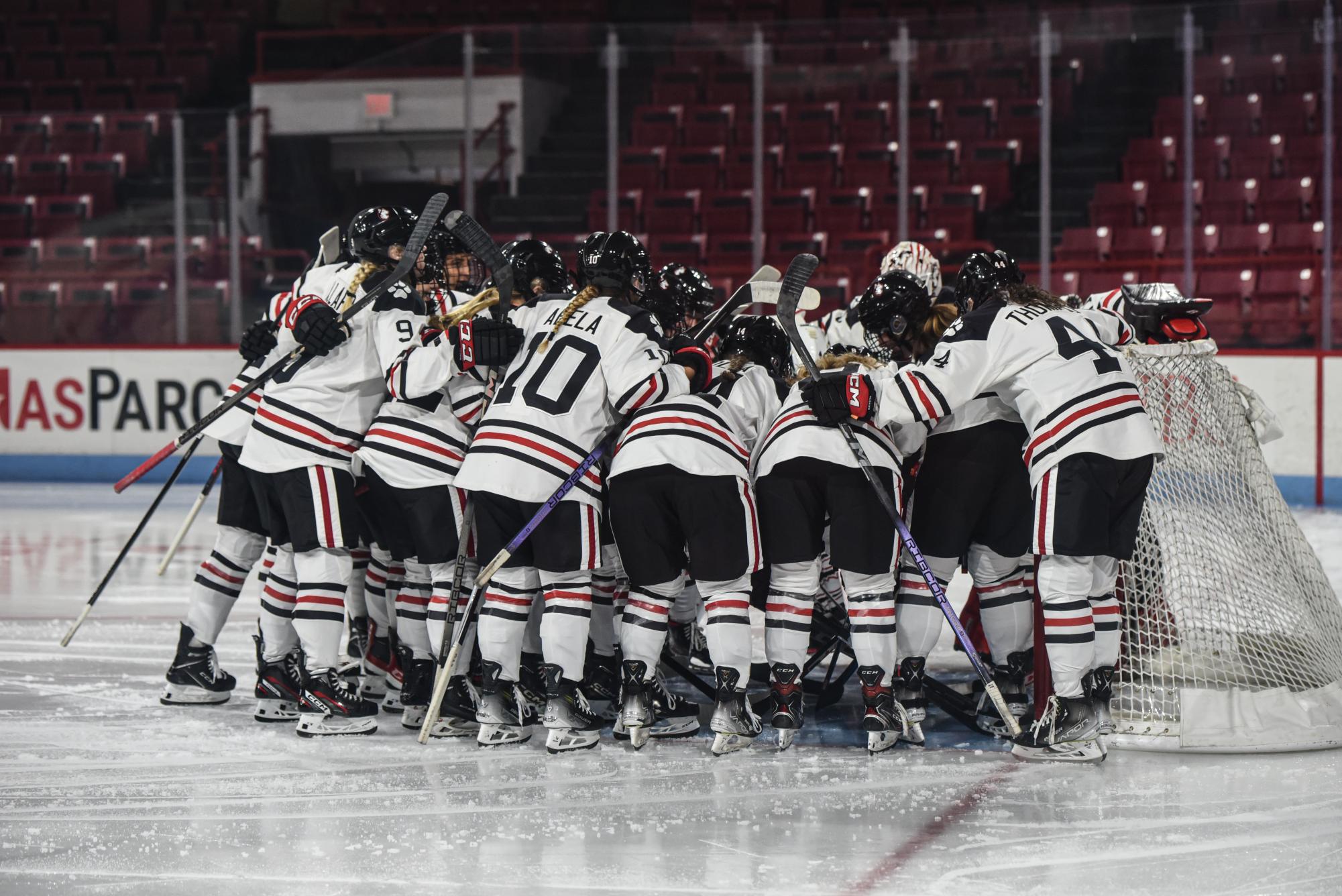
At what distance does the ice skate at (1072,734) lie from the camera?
12.0ft

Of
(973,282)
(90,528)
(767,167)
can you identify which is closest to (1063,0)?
(767,167)

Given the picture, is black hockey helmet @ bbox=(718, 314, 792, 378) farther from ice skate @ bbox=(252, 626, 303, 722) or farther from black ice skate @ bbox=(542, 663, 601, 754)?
ice skate @ bbox=(252, 626, 303, 722)

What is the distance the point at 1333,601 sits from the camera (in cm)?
423

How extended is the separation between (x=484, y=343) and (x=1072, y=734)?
1732mm

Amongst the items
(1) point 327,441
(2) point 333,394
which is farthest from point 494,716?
(2) point 333,394

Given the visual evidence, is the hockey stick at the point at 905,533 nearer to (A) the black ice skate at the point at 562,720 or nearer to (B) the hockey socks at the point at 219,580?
(A) the black ice skate at the point at 562,720

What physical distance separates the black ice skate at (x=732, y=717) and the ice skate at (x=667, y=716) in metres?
0.15

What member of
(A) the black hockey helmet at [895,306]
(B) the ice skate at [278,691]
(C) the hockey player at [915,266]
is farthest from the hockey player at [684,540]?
(B) the ice skate at [278,691]

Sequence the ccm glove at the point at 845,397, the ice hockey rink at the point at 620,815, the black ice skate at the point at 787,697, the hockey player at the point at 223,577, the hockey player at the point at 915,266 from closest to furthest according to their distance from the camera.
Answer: the ice hockey rink at the point at 620,815
the ccm glove at the point at 845,397
the black ice skate at the point at 787,697
the hockey player at the point at 915,266
the hockey player at the point at 223,577

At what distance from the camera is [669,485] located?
12.5ft

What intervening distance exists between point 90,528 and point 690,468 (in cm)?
527

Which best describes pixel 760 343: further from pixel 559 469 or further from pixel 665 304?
pixel 559 469

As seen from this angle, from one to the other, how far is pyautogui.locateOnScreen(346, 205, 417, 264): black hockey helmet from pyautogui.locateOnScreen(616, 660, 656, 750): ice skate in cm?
130

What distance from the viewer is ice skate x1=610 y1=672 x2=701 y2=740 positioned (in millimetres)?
3971
